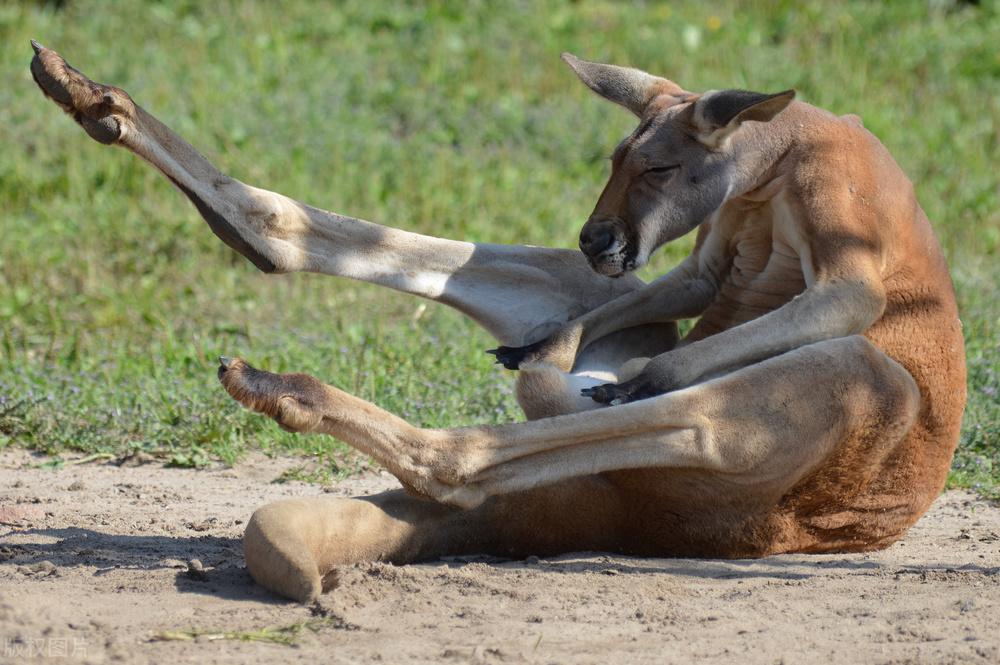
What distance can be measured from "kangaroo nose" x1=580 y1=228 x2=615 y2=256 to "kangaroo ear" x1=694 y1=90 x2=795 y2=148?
43cm

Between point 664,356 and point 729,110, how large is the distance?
77cm

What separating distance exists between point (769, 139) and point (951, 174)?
551cm

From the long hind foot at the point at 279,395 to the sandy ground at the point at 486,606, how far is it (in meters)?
0.43

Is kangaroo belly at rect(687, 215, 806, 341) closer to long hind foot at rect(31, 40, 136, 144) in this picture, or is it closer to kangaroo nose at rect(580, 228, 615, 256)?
kangaroo nose at rect(580, 228, 615, 256)

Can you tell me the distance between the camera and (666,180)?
4270 mm

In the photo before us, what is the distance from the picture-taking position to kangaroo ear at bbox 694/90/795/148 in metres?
3.96

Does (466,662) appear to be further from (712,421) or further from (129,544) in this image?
(129,544)

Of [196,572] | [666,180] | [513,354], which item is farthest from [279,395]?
[666,180]

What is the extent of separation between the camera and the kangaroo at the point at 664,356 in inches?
143

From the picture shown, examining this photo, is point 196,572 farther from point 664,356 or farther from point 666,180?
point 666,180

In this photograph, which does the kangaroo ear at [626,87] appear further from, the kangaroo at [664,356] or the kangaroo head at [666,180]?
the kangaroo head at [666,180]

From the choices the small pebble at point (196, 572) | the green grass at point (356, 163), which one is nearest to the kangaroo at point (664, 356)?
the small pebble at point (196, 572)

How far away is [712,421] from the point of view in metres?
3.68

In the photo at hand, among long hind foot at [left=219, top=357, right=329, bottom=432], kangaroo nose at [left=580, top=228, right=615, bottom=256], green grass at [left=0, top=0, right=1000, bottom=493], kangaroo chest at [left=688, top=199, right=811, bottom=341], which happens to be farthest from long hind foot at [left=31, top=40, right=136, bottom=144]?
kangaroo chest at [left=688, top=199, right=811, bottom=341]
